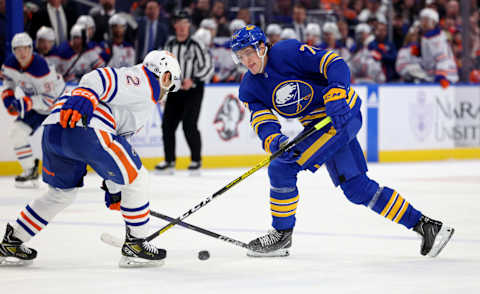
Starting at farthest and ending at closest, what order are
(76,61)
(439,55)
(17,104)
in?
1. (439,55)
2. (76,61)
3. (17,104)

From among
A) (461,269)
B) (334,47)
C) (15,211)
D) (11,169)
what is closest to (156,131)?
(11,169)

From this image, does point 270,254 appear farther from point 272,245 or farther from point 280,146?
point 280,146

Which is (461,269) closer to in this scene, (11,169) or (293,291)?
(293,291)

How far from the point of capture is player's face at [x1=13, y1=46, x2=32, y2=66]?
6.52 m

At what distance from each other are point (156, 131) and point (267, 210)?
3119mm

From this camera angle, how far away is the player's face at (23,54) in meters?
6.52

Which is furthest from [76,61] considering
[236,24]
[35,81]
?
[236,24]

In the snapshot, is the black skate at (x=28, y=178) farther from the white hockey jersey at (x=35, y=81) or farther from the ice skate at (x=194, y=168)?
the ice skate at (x=194, y=168)

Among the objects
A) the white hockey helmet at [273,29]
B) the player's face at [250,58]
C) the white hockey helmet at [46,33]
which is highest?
the player's face at [250,58]

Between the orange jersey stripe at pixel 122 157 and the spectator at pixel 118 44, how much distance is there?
523 cm

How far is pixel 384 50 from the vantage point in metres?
9.84

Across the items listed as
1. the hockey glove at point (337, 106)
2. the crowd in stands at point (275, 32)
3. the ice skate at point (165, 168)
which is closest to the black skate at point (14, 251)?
the hockey glove at point (337, 106)

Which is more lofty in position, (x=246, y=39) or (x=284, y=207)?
(x=246, y=39)

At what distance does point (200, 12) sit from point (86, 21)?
170cm
